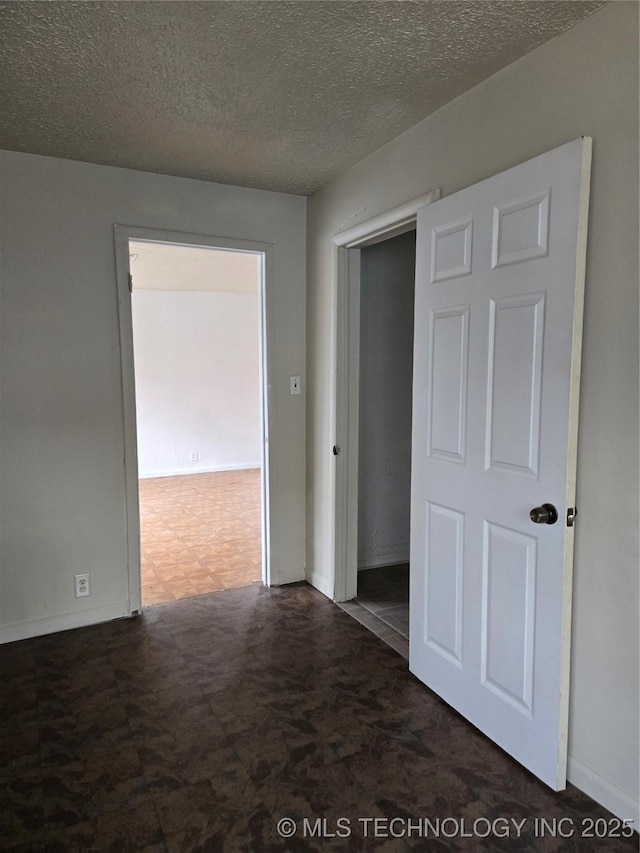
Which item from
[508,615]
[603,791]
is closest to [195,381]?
[508,615]

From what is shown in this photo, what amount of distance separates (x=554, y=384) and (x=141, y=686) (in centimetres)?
207

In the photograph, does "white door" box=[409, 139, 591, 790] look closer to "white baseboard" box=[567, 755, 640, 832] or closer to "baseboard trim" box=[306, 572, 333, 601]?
"white baseboard" box=[567, 755, 640, 832]

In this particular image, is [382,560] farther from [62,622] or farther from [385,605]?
[62,622]

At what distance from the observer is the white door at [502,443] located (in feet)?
5.50

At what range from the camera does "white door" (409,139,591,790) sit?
168 centimetres

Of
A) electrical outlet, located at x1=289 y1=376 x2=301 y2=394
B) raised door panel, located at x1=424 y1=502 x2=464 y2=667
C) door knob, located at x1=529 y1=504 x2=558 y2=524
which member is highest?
electrical outlet, located at x1=289 y1=376 x2=301 y2=394

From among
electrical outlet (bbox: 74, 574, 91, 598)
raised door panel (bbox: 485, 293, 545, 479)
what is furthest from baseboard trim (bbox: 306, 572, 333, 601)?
raised door panel (bbox: 485, 293, 545, 479)

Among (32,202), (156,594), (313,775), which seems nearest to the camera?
(313,775)

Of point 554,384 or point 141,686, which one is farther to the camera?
point 141,686

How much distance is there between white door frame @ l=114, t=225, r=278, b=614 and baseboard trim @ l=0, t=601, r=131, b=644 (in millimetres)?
84

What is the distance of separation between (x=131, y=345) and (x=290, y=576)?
1725 millimetres

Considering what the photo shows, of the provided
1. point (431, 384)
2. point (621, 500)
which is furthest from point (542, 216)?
point (621, 500)

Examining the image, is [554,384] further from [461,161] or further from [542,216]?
[461,161]

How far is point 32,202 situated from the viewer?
8.68 ft
